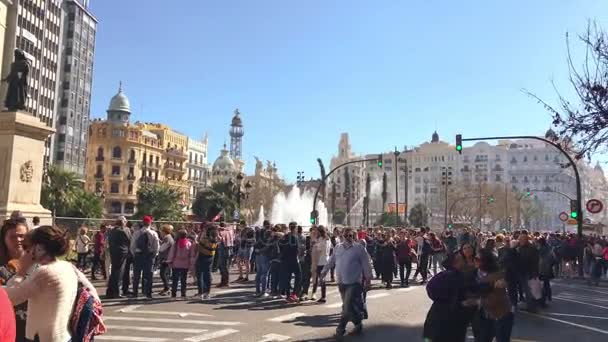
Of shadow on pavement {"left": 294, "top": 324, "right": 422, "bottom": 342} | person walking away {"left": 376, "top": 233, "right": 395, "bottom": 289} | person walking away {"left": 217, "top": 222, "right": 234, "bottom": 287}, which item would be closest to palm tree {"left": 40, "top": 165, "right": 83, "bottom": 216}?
person walking away {"left": 217, "top": 222, "right": 234, "bottom": 287}

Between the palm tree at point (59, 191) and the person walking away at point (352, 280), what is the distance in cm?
2141

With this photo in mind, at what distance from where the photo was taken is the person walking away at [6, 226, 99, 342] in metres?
3.86

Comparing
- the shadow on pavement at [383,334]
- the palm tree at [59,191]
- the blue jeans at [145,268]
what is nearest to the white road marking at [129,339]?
the shadow on pavement at [383,334]

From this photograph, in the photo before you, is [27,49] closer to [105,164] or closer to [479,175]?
[105,164]

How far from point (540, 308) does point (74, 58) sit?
87.2m

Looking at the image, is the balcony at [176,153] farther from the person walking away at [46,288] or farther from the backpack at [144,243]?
the person walking away at [46,288]

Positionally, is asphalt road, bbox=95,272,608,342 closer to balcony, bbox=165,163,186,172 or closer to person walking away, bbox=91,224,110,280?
person walking away, bbox=91,224,110,280

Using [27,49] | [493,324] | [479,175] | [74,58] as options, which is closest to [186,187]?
[74,58]

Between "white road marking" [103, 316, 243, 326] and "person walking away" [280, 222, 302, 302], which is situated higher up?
"person walking away" [280, 222, 302, 302]

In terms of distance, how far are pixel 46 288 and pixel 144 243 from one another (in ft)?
29.5

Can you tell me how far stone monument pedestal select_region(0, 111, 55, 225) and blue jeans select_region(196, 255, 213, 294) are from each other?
5.45 metres

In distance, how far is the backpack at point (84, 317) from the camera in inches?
162

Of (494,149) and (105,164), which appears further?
(494,149)

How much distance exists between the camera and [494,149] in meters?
149
